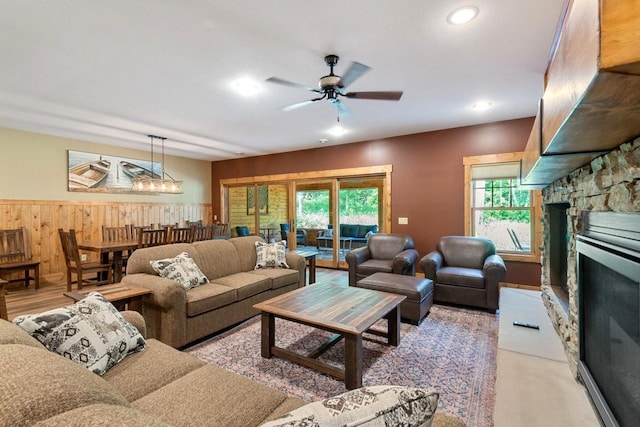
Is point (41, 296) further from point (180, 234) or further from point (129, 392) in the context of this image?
point (129, 392)

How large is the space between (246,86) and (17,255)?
187 inches

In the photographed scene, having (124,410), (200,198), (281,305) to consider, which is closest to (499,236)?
(281,305)

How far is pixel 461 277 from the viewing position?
369cm

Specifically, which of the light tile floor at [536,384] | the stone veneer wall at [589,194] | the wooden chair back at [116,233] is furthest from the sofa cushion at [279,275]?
the wooden chair back at [116,233]

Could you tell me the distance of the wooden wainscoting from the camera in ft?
16.5

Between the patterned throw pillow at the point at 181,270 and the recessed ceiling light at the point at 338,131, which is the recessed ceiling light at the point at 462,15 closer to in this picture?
the recessed ceiling light at the point at 338,131

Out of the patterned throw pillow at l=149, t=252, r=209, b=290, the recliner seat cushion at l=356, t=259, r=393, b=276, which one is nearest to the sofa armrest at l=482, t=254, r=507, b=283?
the recliner seat cushion at l=356, t=259, r=393, b=276

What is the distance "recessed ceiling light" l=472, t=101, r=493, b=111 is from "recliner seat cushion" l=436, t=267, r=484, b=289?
2.16 m

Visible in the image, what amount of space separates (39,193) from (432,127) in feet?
22.5

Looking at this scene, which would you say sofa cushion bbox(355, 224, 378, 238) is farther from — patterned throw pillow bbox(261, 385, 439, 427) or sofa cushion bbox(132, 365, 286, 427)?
patterned throw pillow bbox(261, 385, 439, 427)

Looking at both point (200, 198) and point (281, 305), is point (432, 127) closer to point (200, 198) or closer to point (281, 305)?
point (281, 305)

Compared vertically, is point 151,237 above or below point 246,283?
above

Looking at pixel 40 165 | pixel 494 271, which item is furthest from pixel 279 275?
pixel 40 165

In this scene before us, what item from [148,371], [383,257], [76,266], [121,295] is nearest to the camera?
[148,371]
